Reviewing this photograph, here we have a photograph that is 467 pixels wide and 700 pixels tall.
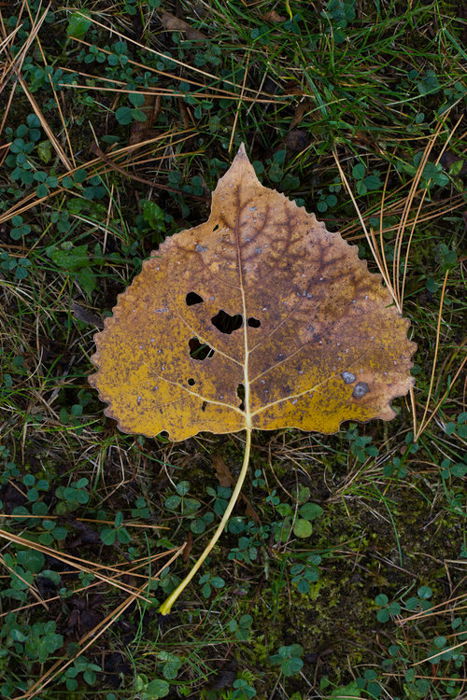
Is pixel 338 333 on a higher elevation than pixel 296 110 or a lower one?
lower

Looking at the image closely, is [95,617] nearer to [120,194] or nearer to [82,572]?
[82,572]

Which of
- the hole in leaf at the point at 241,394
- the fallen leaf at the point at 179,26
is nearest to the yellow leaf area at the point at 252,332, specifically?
the hole in leaf at the point at 241,394

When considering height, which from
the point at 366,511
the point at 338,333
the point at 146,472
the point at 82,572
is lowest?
the point at 366,511

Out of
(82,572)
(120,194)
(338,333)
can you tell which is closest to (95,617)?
(82,572)

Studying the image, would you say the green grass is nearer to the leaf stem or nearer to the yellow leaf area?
the leaf stem

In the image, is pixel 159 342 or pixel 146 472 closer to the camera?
pixel 159 342
